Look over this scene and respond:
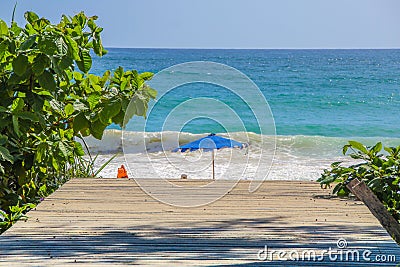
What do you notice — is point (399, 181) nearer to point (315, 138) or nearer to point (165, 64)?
point (315, 138)

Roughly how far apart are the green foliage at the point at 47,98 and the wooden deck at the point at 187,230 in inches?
12.1

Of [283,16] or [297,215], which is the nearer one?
[297,215]

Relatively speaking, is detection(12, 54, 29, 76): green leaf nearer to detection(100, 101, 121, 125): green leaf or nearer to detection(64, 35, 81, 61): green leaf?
detection(64, 35, 81, 61): green leaf

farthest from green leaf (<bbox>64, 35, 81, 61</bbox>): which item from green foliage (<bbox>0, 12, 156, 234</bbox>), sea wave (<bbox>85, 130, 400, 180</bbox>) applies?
sea wave (<bbox>85, 130, 400, 180</bbox>)

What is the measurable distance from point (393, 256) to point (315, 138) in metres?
13.3

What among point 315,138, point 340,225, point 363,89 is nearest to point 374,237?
point 340,225

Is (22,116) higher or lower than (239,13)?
lower

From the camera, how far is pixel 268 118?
374 centimetres

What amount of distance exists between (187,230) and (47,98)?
134 centimetres

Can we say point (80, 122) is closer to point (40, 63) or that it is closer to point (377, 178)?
point (40, 63)

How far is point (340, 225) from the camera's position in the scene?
127 inches

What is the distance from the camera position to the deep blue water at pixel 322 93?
17281mm

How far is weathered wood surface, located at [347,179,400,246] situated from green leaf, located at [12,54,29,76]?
1884 millimetres

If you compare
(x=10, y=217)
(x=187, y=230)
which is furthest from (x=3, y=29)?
(x=187, y=230)
